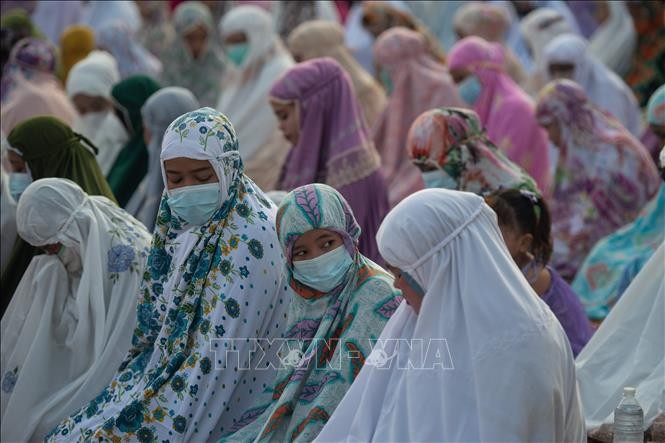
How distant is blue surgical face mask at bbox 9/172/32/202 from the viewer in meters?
6.83

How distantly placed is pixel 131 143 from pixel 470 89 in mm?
2431

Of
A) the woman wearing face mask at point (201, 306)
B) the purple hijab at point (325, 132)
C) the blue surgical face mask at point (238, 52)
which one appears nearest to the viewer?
the woman wearing face mask at point (201, 306)

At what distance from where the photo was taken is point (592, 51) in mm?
12375

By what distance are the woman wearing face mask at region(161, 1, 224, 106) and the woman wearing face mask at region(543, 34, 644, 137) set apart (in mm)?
2425

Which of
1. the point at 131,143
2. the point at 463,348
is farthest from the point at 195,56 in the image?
the point at 463,348

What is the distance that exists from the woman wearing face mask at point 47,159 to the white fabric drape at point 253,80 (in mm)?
3151

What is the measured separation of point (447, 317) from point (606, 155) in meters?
4.49

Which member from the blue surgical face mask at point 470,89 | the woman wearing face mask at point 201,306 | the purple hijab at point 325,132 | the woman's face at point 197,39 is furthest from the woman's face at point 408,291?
the woman's face at point 197,39

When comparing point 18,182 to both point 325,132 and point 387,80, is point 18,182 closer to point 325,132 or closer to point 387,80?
point 325,132

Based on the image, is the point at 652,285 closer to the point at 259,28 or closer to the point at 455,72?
the point at 455,72

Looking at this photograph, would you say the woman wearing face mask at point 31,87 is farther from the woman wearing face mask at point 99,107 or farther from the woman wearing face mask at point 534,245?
the woman wearing face mask at point 534,245

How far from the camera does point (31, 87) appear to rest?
32.4 ft

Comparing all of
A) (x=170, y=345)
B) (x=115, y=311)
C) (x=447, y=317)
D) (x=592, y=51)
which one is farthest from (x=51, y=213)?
(x=592, y=51)

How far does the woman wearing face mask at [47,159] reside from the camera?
6.55 meters
